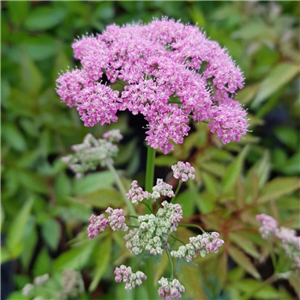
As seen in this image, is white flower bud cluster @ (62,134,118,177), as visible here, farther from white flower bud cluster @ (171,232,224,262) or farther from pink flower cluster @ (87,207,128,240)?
white flower bud cluster @ (171,232,224,262)

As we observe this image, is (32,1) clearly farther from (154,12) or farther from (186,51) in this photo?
(186,51)

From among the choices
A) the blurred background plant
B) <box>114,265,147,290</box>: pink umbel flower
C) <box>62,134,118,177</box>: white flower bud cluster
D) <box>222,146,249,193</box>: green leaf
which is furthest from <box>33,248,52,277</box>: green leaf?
<box>114,265,147,290</box>: pink umbel flower

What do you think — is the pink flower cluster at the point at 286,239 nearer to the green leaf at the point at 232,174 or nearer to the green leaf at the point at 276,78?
the green leaf at the point at 232,174

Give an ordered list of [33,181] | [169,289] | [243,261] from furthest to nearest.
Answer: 1. [33,181]
2. [243,261]
3. [169,289]

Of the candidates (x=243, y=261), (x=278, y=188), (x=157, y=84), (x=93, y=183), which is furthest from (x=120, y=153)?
(x=157, y=84)

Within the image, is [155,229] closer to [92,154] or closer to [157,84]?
[157,84]

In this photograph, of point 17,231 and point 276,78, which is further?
point 276,78
